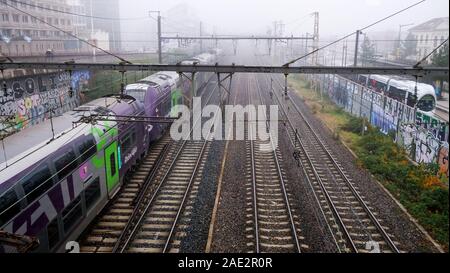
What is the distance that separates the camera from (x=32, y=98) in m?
18.2

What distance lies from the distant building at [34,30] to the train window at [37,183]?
14.9 m

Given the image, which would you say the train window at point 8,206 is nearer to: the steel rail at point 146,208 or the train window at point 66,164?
the train window at point 66,164

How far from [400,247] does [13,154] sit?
30.4ft

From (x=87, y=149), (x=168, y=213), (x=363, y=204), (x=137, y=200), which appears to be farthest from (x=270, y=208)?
(x=87, y=149)

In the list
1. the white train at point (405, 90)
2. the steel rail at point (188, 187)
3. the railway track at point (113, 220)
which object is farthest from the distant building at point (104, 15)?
the railway track at point (113, 220)

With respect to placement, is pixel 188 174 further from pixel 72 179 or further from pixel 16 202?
pixel 16 202

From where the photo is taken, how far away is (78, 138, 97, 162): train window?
29.6 ft

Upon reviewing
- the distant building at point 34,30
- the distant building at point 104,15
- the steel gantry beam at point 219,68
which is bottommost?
the steel gantry beam at point 219,68

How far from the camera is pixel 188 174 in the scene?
14336 millimetres

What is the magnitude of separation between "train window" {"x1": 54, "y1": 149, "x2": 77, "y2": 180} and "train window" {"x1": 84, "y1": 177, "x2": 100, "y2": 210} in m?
0.98

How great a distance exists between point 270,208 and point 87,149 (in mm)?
5636

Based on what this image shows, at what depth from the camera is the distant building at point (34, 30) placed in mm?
22328

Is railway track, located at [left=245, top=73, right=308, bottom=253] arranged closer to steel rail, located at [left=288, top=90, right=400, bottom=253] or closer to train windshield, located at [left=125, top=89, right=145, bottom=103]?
steel rail, located at [left=288, top=90, right=400, bottom=253]
